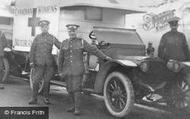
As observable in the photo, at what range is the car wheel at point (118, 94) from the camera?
418 centimetres

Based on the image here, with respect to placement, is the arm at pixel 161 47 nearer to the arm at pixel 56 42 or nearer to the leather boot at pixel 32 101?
the arm at pixel 56 42

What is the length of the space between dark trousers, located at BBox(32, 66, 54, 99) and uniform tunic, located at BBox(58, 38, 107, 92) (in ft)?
1.59

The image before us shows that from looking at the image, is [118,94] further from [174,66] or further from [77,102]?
[174,66]

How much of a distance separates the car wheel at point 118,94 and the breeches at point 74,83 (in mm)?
335

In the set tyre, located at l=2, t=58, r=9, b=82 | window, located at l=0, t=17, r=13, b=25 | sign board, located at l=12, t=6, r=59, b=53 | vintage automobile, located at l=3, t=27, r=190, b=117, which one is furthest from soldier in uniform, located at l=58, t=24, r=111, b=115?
tyre, located at l=2, t=58, r=9, b=82

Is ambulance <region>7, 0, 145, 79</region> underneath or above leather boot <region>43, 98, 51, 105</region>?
above

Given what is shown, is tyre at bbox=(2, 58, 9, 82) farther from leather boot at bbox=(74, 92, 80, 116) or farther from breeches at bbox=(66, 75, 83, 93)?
leather boot at bbox=(74, 92, 80, 116)

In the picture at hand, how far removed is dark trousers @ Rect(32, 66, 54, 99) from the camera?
16.8 feet

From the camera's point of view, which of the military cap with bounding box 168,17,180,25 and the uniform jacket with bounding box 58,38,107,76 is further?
the uniform jacket with bounding box 58,38,107,76

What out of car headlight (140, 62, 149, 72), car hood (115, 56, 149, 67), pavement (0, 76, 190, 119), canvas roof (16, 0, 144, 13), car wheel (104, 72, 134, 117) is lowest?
pavement (0, 76, 190, 119)

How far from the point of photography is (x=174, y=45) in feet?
14.8

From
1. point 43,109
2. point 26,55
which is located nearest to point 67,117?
point 43,109

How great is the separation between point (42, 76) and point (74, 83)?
2.45 ft

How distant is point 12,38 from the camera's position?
246 inches
